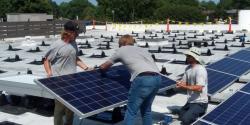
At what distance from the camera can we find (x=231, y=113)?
6371 millimetres

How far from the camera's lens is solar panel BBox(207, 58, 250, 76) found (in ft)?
31.9


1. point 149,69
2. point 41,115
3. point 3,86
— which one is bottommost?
point 41,115

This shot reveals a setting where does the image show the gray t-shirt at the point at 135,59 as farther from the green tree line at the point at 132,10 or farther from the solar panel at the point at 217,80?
the green tree line at the point at 132,10

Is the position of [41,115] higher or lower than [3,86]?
lower

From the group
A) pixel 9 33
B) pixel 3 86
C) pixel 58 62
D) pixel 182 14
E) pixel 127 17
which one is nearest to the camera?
pixel 58 62

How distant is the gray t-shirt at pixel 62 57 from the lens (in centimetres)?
665

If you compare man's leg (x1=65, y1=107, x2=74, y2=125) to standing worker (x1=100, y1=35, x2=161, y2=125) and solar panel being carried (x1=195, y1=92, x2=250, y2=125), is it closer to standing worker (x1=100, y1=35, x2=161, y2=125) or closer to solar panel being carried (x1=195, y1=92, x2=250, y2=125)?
standing worker (x1=100, y1=35, x2=161, y2=125)

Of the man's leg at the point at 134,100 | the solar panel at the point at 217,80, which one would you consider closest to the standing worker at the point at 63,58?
the man's leg at the point at 134,100

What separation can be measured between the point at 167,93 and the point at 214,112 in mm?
3846

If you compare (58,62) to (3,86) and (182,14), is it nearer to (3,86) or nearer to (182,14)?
Result: (3,86)

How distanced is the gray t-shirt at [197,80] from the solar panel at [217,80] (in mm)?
569

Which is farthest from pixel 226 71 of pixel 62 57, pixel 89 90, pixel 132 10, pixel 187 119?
pixel 132 10

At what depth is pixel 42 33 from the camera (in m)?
30.0

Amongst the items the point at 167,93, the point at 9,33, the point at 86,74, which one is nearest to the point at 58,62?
the point at 86,74
